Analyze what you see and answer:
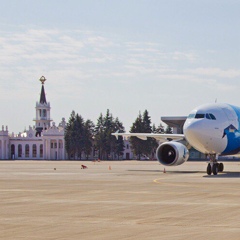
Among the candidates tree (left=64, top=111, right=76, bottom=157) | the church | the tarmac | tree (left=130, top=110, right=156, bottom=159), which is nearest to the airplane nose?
the tarmac

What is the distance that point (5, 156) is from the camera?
594 ft

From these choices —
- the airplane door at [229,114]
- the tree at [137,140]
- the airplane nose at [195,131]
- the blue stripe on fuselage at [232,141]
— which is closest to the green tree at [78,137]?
the tree at [137,140]

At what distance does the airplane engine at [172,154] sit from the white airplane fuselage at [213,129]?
2922 mm

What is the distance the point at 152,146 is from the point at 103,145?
13745 mm

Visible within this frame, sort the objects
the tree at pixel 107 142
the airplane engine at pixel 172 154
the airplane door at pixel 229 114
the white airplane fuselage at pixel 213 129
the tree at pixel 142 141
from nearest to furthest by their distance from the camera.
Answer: the white airplane fuselage at pixel 213 129, the airplane door at pixel 229 114, the airplane engine at pixel 172 154, the tree at pixel 142 141, the tree at pixel 107 142

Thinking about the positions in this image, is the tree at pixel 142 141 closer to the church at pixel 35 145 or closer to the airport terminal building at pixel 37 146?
the airport terminal building at pixel 37 146

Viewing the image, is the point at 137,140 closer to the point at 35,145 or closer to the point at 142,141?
the point at 142,141

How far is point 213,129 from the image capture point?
1705 inches

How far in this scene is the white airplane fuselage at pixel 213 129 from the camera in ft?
141

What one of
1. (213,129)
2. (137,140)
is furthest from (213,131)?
(137,140)

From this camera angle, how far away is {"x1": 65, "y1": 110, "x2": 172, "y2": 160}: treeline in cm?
16012

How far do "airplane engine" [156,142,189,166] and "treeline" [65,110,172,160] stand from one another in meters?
110

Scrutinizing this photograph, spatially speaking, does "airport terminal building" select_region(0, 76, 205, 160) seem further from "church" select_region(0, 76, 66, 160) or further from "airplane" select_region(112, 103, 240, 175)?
"airplane" select_region(112, 103, 240, 175)

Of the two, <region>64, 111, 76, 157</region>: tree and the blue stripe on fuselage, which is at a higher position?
<region>64, 111, 76, 157</region>: tree
